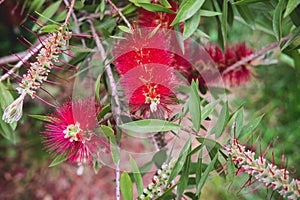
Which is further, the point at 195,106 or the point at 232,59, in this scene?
the point at 232,59

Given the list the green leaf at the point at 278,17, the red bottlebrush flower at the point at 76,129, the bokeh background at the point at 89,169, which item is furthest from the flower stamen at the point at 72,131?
the bokeh background at the point at 89,169

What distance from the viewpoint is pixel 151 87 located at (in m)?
0.61

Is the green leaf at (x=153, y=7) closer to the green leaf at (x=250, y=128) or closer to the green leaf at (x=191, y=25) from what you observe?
the green leaf at (x=191, y=25)

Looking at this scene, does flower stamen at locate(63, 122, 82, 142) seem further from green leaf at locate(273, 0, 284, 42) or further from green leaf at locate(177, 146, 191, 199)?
green leaf at locate(273, 0, 284, 42)

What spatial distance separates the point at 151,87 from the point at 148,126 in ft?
0.18

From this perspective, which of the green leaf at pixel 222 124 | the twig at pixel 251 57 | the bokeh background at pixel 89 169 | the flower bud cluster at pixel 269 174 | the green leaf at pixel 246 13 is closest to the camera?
the flower bud cluster at pixel 269 174

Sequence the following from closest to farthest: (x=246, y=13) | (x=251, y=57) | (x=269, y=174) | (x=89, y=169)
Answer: (x=269, y=174)
(x=246, y=13)
(x=251, y=57)
(x=89, y=169)

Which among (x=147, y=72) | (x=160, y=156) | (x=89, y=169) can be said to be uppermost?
(x=147, y=72)

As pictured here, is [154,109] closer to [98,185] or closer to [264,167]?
[264,167]

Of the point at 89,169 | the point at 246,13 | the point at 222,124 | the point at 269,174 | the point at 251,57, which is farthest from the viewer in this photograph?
the point at 89,169

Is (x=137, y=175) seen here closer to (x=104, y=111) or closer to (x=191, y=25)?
(x=104, y=111)

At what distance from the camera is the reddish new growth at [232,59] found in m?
0.90

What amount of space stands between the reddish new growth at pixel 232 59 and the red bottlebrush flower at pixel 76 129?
328 mm

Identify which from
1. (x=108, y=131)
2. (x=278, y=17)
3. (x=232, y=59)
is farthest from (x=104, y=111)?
(x=232, y=59)
